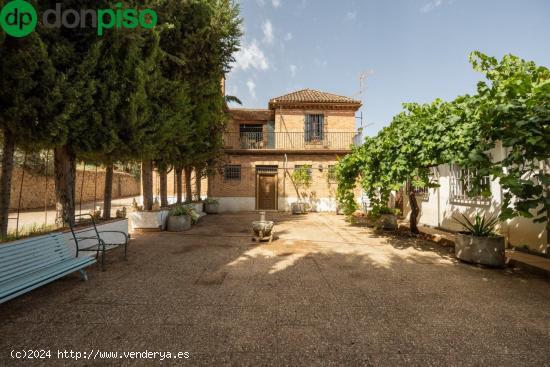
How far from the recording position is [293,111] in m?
16.2

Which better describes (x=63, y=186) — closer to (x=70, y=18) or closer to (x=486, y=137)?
(x=70, y=18)

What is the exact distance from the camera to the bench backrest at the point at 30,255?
117 inches

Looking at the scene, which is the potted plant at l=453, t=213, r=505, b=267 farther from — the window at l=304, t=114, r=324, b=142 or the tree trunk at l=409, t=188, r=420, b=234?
the window at l=304, t=114, r=324, b=142

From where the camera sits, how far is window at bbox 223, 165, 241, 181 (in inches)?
602

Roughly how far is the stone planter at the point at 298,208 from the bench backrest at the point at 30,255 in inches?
424

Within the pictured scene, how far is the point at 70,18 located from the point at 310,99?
13309 mm

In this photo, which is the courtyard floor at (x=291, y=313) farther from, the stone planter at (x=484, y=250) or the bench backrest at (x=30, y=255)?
the bench backrest at (x=30, y=255)

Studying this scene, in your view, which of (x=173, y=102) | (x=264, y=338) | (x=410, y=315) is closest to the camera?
(x=264, y=338)

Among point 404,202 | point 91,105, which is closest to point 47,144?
point 91,105

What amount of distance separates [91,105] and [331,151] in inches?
492

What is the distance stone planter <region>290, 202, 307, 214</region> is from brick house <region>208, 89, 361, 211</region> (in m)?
1.10

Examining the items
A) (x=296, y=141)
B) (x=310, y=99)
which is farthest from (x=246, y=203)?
(x=310, y=99)

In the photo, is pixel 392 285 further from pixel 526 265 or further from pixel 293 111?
pixel 293 111

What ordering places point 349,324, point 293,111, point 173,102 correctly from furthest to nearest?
point 293,111 < point 173,102 < point 349,324
